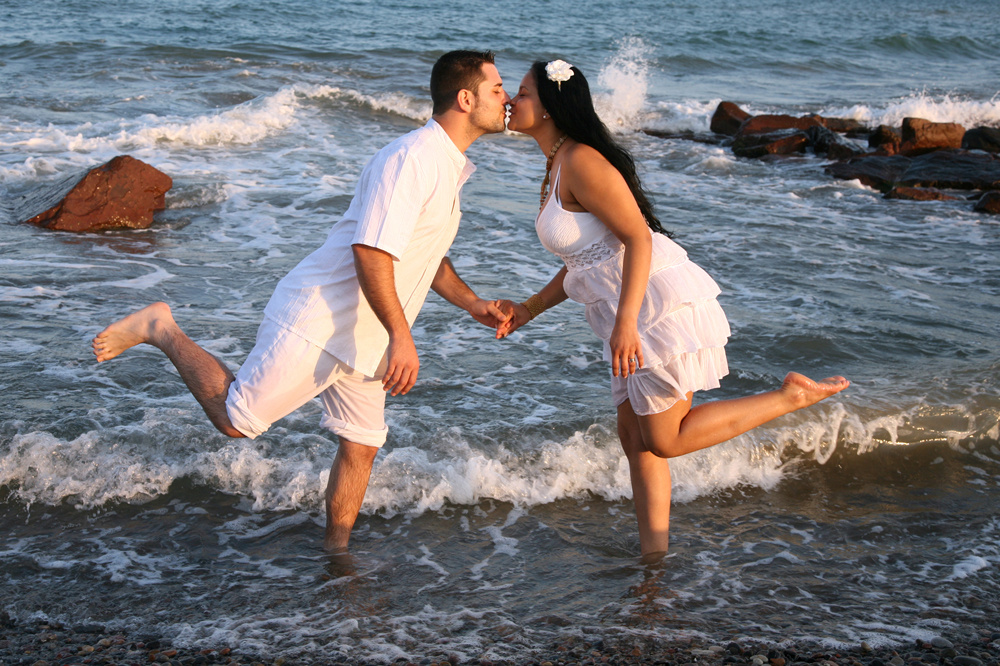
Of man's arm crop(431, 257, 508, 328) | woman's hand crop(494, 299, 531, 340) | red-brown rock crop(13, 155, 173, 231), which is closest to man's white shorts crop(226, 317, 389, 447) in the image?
man's arm crop(431, 257, 508, 328)

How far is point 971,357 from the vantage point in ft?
19.6

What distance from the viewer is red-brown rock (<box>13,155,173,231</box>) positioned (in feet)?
27.7

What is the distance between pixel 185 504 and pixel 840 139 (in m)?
13.3

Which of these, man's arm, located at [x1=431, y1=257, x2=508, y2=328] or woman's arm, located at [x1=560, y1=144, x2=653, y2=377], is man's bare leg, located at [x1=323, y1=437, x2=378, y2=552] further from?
woman's arm, located at [x1=560, y1=144, x2=653, y2=377]

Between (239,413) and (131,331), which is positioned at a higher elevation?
(131,331)

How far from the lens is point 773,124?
15633 millimetres

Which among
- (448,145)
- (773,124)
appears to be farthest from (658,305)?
(773,124)

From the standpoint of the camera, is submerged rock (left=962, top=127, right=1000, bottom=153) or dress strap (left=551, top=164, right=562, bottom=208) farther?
submerged rock (left=962, top=127, right=1000, bottom=153)

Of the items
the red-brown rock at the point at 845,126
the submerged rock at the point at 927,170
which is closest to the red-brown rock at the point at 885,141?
the submerged rock at the point at 927,170

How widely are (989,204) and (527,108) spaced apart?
9.66 meters

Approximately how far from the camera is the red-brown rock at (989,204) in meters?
10.8

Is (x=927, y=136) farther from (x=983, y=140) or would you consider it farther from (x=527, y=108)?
(x=527, y=108)

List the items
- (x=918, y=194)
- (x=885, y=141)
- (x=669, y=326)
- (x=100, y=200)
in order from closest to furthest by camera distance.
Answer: (x=669, y=326) < (x=100, y=200) < (x=918, y=194) < (x=885, y=141)

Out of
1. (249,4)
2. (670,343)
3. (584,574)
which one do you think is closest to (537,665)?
(584,574)
